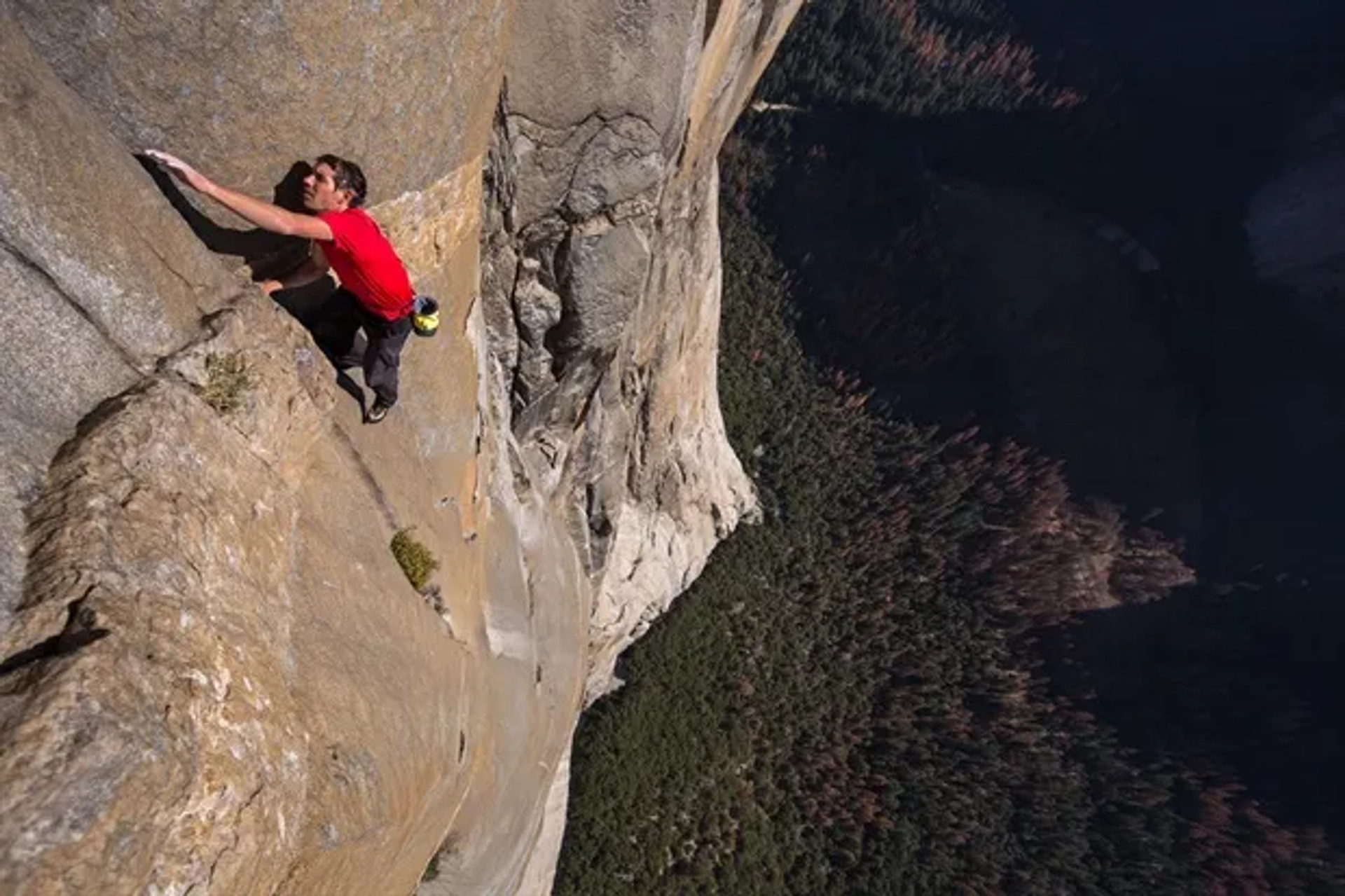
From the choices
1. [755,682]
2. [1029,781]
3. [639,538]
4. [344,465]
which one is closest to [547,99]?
[344,465]

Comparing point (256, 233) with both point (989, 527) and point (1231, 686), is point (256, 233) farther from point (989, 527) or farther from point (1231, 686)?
point (1231, 686)

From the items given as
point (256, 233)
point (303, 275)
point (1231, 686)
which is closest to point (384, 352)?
point (303, 275)

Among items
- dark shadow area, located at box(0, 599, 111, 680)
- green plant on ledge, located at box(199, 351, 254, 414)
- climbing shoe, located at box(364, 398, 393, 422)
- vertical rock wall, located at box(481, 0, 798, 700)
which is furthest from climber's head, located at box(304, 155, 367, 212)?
vertical rock wall, located at box(481, 0, 798, 700)

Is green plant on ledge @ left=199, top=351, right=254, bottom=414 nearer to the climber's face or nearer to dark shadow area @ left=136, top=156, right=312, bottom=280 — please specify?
dark shadow area @ left=136, top=156, right=312, bottom=280

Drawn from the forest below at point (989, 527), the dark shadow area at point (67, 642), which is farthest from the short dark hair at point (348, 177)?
the forest below at point (989, 527)

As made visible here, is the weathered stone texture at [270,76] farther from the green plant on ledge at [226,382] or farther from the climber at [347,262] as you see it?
the green plant on ledge at [226,382]
